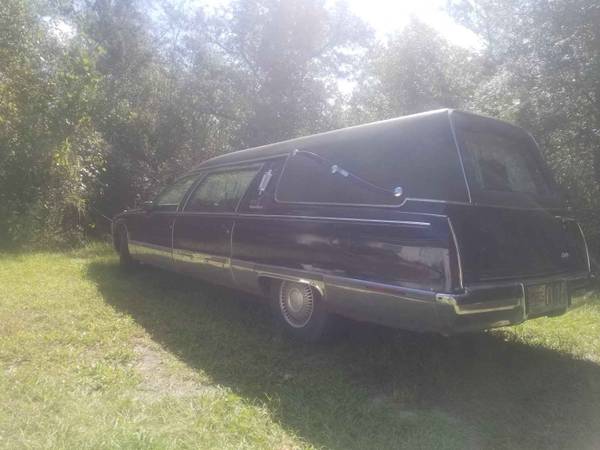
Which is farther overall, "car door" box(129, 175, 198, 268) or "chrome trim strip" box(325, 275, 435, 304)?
"car door" box(129, 175, 198, 268)

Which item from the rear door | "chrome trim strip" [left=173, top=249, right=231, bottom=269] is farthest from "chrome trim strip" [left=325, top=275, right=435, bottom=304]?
"chrome trim strip" [left=173, top=249, right=231, bottom=269]

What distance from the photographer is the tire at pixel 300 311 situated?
3.70 m

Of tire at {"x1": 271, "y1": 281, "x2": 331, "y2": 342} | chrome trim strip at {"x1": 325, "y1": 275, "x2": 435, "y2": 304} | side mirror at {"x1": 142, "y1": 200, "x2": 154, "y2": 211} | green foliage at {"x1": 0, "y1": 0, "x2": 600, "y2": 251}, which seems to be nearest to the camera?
chrome trim strip at {"x1": 325, "y1": 275, "x2": 435, "y2": 304}

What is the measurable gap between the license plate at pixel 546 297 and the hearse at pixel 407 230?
→ 1 centimetres

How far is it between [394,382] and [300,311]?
37.0 inches

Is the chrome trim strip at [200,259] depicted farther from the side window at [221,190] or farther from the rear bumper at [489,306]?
the rear bumper at [489,306]

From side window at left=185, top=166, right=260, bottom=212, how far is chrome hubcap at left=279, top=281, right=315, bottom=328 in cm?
97

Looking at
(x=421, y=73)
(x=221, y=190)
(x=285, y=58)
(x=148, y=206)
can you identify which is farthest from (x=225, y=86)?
(x=221, y=190)

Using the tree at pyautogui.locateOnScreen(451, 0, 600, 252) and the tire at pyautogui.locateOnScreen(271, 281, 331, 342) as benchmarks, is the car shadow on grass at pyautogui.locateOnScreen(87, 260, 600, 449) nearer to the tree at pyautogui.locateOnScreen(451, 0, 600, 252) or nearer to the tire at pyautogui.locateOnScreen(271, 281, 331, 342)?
the tire at pyautogui.locateOnScreen(271, 281, 331, 342)

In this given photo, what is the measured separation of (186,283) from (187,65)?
11.7 m

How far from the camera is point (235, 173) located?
4770mm

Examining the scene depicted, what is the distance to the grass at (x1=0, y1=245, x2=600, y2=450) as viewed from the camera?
2.58 meters

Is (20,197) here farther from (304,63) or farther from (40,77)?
(304,63)

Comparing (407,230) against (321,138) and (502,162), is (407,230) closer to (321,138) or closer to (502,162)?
(502,162)
